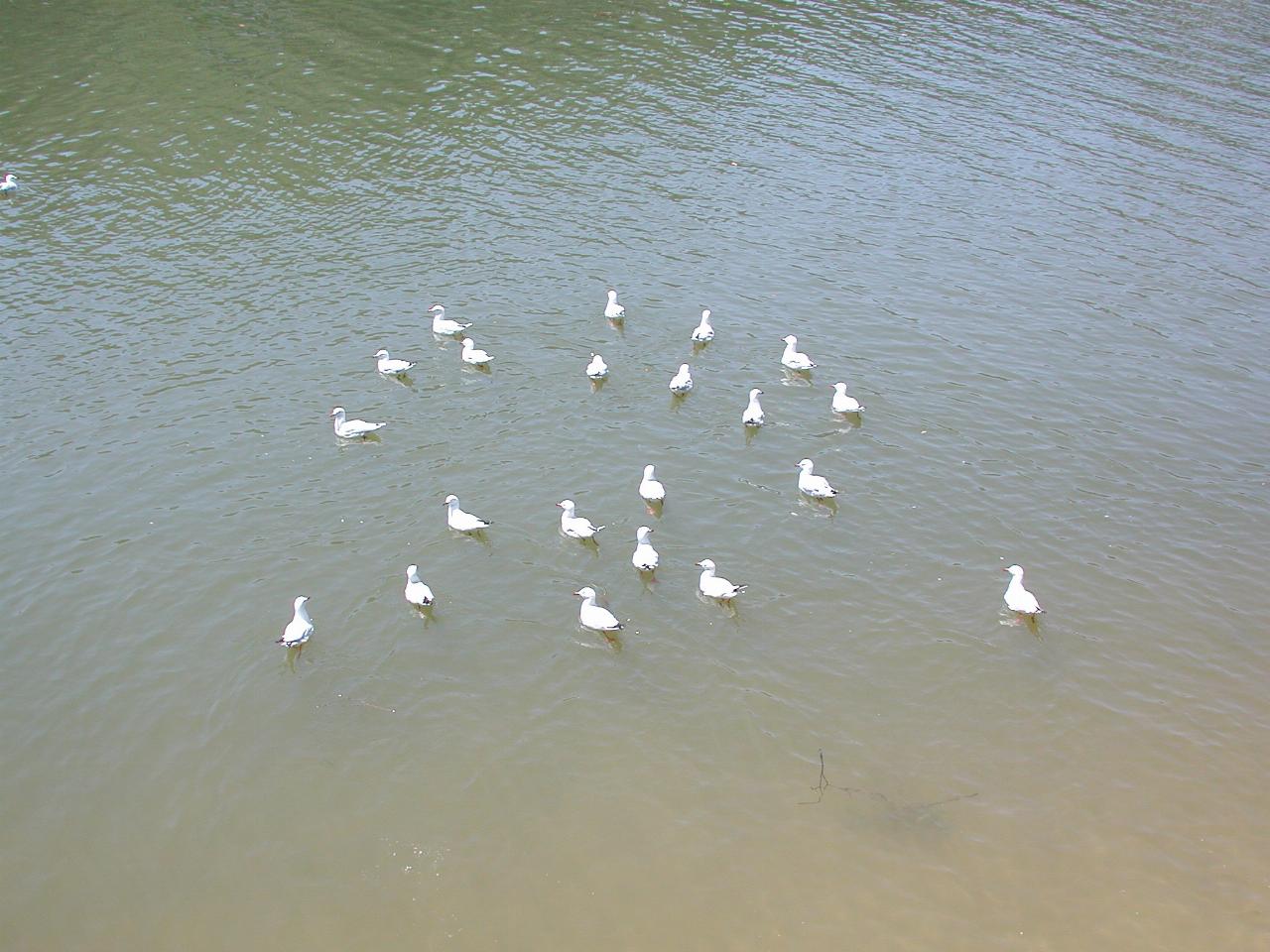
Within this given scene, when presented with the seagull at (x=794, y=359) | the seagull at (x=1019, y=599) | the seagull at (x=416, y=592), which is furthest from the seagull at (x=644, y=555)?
the seagull at (x=794, y=359)

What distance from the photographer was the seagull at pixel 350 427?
83.5 ft

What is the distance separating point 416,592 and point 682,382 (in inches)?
389

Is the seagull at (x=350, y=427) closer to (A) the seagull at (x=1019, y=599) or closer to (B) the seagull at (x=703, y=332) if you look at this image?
(B) the seagull at (x=703, y=332)

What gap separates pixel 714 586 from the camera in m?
20.8

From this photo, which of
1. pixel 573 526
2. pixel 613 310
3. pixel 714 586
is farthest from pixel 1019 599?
pixel 613 310

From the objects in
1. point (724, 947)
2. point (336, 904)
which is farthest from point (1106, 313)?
point (336, 904)

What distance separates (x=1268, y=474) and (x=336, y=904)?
22233mm

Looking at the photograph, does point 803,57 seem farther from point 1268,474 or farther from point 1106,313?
point 1268,474

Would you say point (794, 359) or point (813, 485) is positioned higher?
point (794, 359)

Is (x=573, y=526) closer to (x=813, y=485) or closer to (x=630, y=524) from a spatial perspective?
(x=630, y=524)

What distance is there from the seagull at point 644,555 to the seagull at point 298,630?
6549 mm

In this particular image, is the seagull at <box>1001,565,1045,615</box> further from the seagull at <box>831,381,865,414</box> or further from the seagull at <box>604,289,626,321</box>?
the seagull at <box>604,289,626,321</box>

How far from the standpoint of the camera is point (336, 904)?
1546cm

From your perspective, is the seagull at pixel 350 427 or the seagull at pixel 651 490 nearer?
the seagull at pixel 651 490
